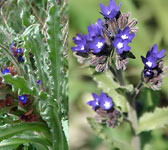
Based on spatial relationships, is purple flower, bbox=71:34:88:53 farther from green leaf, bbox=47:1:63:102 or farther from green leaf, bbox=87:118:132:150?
green leaf, bbox=87:118:132:150

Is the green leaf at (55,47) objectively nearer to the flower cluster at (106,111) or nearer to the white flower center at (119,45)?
the flower cluster at (106,111)

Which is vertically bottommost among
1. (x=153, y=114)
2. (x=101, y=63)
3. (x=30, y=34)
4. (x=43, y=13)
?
(x=153, y=114)

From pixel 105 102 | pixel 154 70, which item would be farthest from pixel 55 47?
pixel 154 70

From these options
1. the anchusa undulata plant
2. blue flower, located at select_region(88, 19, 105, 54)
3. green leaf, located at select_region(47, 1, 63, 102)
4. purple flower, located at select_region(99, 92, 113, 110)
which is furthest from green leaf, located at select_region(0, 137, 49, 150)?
blue flower, located at select_region(88, 19, 105, 54)

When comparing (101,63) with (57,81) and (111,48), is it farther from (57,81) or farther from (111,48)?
(57,81)

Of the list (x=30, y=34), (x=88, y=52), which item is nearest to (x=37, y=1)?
(x=30, y=34)

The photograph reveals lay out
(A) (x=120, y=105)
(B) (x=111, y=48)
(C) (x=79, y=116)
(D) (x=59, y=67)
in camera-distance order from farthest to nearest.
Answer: (C) (x=79, y=116) < (D) (x=59, y=67) < (A) (x=120, y=105) < (B) (x=111, y=48)
